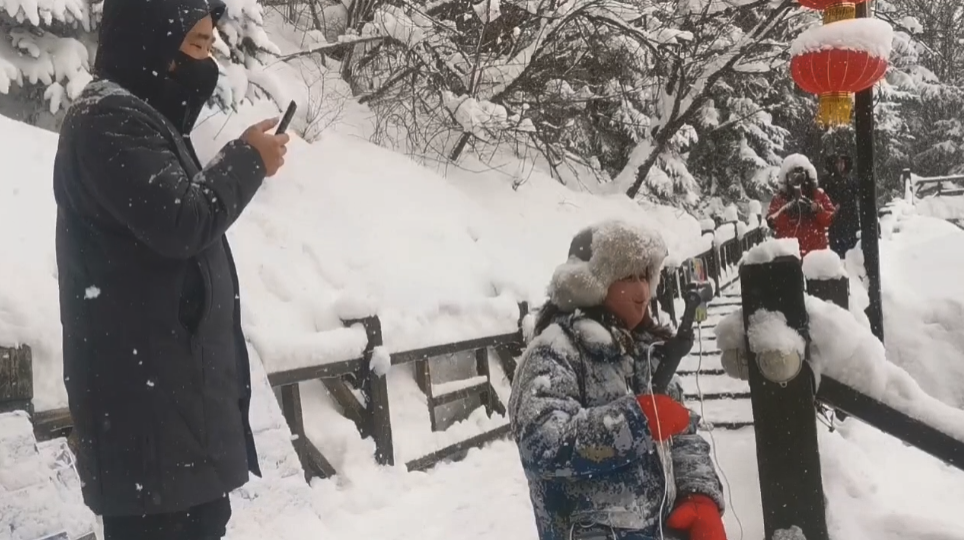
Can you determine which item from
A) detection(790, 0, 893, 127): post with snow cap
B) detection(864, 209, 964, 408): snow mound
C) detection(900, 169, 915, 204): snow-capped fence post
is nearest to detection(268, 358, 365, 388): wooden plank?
detection(864, 209, 964, 408): snow mound

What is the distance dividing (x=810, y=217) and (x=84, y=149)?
8156 mm

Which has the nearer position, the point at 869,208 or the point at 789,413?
the point at 789,413

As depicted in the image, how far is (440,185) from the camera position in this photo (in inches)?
402

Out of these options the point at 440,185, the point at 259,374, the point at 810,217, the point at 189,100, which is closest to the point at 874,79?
the point at 810,217

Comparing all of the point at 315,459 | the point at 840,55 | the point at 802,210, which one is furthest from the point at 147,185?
the point at 802,210

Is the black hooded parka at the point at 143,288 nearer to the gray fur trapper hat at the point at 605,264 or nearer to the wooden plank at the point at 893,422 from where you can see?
the gray fur trapper hat at the point at 605,264

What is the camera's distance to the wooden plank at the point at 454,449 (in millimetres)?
5648

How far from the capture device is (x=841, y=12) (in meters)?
7.18

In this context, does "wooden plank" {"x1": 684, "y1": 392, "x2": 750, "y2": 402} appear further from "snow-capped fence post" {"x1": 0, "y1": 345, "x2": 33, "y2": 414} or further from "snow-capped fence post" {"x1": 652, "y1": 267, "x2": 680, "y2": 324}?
"snow-capped fence post" {"x1": 0, "y1": 345, "x2": 33, "y2": 414}

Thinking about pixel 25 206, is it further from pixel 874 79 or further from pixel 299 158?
pixel 874 79

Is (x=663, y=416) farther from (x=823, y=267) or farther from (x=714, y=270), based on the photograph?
(x=714, y=270)

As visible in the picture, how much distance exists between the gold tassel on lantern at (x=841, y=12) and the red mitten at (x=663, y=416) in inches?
245

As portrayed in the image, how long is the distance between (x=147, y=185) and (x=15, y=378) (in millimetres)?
1080

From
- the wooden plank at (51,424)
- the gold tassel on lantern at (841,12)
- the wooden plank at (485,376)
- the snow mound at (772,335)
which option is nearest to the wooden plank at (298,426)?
the wooden plank at (51,424)
